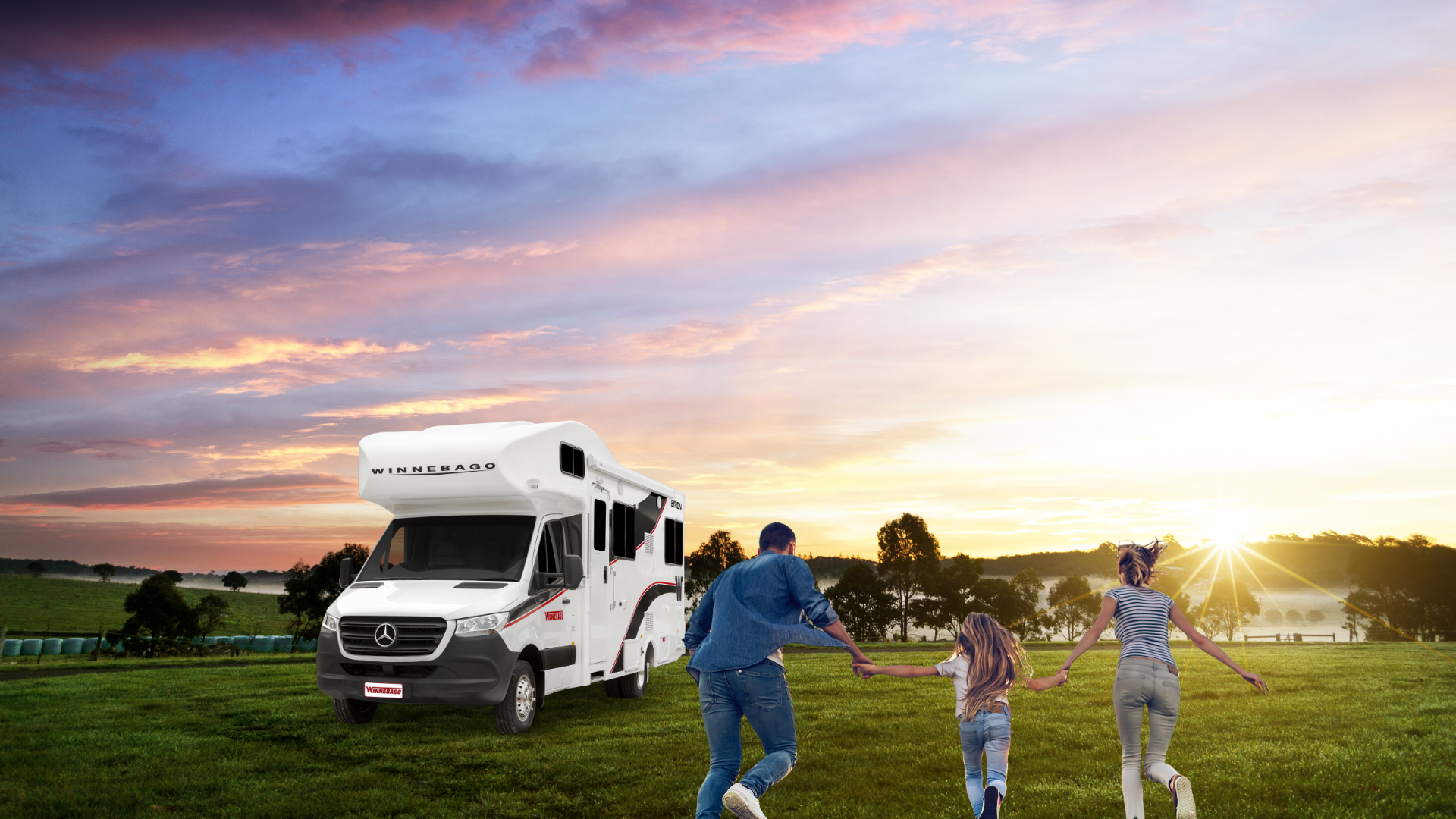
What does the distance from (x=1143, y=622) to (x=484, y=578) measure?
347 inches

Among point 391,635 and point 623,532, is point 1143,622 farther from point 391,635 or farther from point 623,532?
point 623,532

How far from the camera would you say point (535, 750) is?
11406 millimetres

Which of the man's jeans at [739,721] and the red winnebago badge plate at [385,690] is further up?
the man's jeans at [739,721]

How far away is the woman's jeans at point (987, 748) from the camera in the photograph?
21.1 feet

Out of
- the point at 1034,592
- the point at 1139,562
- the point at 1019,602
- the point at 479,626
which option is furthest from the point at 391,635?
the point at 1034,592

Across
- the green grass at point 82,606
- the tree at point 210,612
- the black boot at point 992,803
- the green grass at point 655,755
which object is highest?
the black boot at point 992,803

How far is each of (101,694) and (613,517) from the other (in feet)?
34.6

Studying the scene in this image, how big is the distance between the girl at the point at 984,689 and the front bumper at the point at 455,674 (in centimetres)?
686

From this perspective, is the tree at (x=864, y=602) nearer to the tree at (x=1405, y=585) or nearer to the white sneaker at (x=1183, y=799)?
the tree at (x=1405, y=585)

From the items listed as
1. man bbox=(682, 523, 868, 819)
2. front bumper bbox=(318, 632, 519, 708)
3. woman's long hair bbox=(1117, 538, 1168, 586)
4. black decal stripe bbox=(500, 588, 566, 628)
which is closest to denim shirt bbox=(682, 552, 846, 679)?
man bbox=(682, 523, 868, 819)

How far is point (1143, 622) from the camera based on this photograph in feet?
22.7

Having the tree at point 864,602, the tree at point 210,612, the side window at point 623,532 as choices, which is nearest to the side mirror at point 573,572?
the side window at point 623,532

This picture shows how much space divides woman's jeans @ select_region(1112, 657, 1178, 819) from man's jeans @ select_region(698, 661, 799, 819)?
2.43m

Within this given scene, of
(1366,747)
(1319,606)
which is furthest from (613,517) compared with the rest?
(1319,606)
